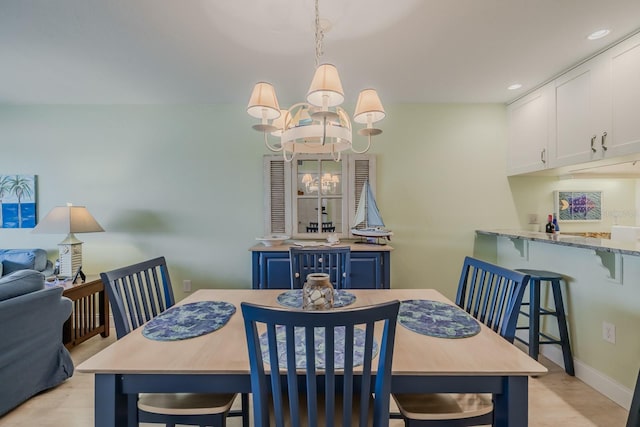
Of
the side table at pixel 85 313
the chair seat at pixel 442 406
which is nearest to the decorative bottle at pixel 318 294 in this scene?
the chair seat at pixel 442 406

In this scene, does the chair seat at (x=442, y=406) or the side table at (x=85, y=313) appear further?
the side table at (x=85, y=313)

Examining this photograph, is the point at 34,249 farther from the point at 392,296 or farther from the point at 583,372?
the point at 583,372

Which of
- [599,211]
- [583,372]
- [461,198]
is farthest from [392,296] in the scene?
[599,211]

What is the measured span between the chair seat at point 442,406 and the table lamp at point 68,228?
2.92 meters

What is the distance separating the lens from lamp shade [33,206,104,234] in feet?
8.66

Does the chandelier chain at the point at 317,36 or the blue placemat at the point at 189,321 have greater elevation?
the chandelier chain at the point at 317,36

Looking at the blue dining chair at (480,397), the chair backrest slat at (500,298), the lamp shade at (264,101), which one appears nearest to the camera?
the blue dining chair at (480,397)

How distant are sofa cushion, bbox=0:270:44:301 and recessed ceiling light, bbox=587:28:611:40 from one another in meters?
3.84

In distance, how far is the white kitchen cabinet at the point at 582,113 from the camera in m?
2.11

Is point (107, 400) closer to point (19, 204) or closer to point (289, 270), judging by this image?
point (289, 270)

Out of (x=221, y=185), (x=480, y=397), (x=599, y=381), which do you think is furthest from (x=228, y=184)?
(x=599, y=381)

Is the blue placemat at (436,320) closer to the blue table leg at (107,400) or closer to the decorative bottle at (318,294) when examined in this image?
the decorative bottle at (318,294)

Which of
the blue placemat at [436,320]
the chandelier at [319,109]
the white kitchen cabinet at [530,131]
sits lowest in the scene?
the blue placemat at [436,320]

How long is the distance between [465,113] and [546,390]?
2517 mm
